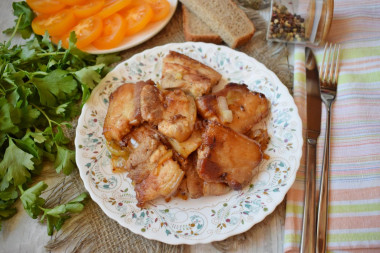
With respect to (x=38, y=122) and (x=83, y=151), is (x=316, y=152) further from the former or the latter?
(x=38, y=122)

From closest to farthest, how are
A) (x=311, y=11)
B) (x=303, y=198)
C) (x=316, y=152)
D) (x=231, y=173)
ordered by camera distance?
(x=231, y=173)
(x=303, y=198)
(x=316, y=152)
(x=311, y=11)

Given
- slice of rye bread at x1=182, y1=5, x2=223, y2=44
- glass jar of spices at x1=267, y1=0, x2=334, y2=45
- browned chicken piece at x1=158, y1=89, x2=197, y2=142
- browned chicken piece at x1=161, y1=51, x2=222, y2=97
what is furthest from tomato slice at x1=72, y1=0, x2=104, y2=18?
glass jar of spices at x1=267, y1=0, x2=334, y2=45

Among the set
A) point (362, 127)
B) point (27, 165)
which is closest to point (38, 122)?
point (27, 165)

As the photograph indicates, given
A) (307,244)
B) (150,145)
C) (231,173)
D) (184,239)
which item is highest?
(150,145)

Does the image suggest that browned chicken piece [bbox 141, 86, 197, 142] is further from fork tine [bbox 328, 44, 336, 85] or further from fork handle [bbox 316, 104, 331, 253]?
fork tine [bbox 328, 44, 336, 85]

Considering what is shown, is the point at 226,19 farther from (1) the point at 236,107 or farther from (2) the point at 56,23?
(2) the point at 56,23

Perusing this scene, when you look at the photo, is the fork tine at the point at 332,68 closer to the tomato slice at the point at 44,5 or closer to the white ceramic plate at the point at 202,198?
the white ceramic plate at the point at 202,198

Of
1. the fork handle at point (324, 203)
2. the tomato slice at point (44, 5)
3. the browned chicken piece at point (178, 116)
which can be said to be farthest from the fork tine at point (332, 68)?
the tomato slice at point (44, 5)
